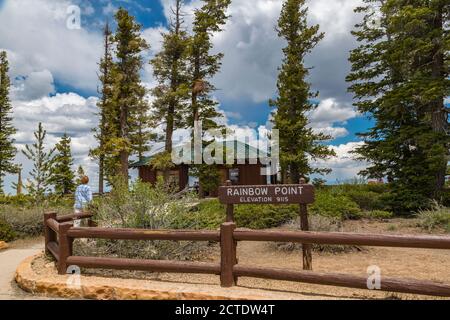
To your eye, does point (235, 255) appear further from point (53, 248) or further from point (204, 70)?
point (204, 70)

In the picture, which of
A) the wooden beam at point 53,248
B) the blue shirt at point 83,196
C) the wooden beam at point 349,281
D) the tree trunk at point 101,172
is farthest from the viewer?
the tree trunk at point 101,172

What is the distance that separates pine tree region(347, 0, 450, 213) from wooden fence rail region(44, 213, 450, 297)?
1227 cm

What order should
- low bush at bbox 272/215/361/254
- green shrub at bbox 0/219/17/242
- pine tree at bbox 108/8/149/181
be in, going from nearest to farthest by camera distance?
low bush at bbox 272/215/361/254 → green shrub at bbox 0/219/17/242 → pine tree at bbox 108/8/149/181

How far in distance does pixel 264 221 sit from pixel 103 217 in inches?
198

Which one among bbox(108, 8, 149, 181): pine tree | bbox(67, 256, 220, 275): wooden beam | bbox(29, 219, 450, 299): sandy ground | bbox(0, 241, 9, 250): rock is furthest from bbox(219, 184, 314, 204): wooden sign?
bbox(108, 8, 149, 181): pine tree

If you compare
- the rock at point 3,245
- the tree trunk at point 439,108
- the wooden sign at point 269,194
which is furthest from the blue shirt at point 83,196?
the tree trunk at point 439,108

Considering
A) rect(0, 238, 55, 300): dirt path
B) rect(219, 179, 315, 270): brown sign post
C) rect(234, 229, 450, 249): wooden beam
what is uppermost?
rect(219, 179, 315, 270): brown sign post

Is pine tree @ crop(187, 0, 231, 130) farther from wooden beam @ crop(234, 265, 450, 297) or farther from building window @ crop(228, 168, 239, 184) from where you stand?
wooden beam @ crop(234, 265, 450, 297)

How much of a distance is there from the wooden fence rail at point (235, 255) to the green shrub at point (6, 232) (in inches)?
259

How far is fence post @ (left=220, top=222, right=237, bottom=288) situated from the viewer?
5.64 m

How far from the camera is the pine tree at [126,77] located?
27.4 meters

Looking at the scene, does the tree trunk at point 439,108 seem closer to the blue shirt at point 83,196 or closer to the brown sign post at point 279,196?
the brown sign post at point 279,196

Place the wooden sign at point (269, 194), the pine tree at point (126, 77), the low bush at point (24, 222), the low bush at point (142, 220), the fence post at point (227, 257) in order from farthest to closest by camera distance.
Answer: the pine tree at point (126, 77) < the low bush at point (24, 222) < the low bush at point (142, 220) < the wooden sign at point (269, 194) < the fence post at point (227, 257)
